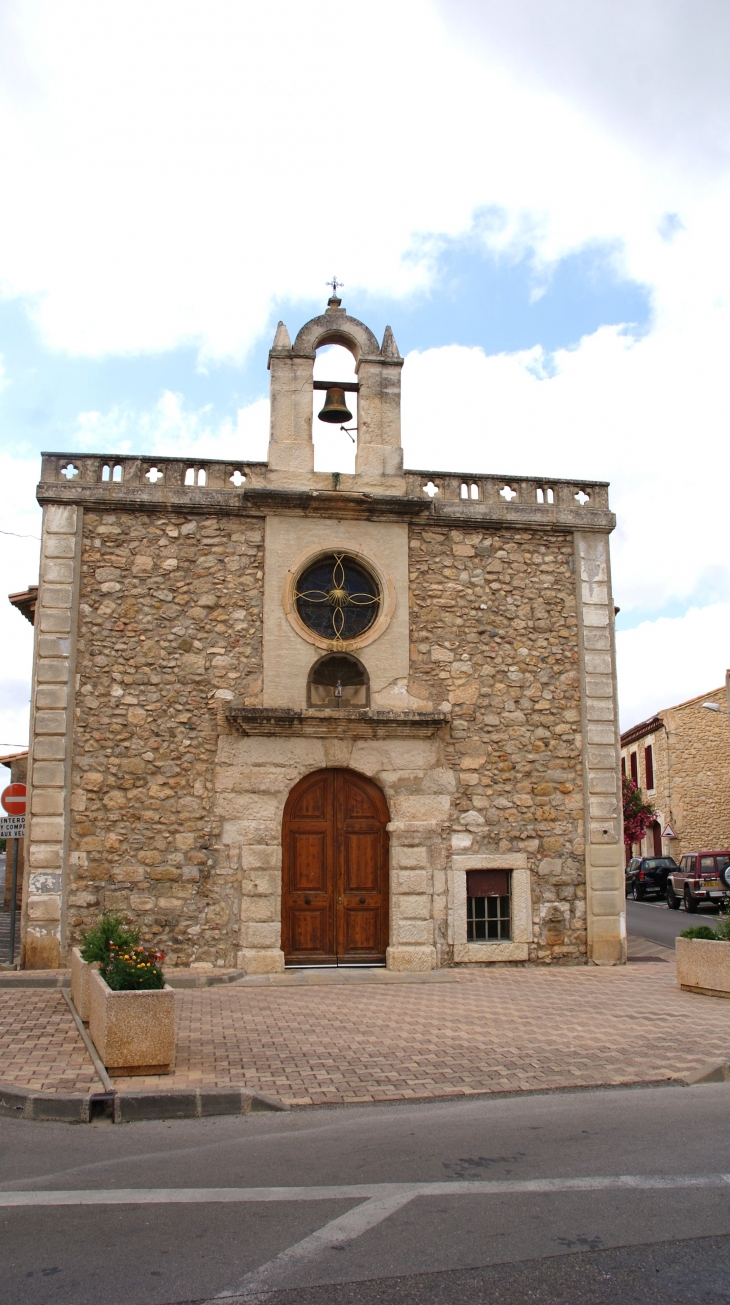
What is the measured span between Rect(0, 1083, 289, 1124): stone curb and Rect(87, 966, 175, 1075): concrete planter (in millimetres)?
508

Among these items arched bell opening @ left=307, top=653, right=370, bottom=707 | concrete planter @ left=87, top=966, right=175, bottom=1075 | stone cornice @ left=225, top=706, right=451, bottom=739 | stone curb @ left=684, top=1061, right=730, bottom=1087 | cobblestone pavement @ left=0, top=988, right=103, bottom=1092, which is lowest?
stone curb @ left=684, top=1061, right=730, bottom=1087

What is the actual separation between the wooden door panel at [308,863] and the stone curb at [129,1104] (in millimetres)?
5855

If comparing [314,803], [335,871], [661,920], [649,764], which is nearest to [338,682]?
[314,803]

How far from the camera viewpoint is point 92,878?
11648mm

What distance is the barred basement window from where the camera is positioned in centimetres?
1241

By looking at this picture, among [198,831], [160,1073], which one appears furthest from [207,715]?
[160,1073]

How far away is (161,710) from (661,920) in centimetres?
1576

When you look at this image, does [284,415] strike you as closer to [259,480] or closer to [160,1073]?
[259,480]

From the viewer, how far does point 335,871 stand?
12180 millimetres

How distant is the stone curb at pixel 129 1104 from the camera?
234 inches

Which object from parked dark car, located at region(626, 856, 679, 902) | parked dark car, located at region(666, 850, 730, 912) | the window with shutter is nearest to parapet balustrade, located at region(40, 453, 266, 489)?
parked dark car, located at region(666, 850, 730, 912)

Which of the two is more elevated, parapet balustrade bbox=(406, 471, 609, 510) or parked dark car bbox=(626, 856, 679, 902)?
parapet balustrade bbox=(406, 471, 609, 510)

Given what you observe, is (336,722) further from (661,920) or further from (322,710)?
(661,920)

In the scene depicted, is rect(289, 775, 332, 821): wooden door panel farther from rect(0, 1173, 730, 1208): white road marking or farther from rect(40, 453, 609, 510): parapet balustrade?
rect(0, 1173, 730, 1208): white road marking
